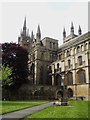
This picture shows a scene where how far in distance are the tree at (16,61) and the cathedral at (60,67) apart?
21.7ft

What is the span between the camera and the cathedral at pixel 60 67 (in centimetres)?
6203

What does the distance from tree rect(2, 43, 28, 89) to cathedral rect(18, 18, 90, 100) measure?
6601 millimetres

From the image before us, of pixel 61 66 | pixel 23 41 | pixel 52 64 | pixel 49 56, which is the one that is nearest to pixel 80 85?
pixel 61 66

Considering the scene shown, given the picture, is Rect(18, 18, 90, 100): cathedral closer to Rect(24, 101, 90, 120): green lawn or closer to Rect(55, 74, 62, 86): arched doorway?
Rect(55, 74, 62, 86): arched doorway

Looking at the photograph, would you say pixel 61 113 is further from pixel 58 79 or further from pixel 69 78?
pixel 58 79

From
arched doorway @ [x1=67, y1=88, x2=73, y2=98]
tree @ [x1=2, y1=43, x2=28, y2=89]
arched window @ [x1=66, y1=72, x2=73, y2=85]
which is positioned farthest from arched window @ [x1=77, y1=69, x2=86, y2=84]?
tree @ [x1=2, y1=43, x2=28, y2=89]

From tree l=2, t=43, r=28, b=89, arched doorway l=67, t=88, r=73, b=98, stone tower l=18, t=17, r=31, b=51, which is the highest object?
stone tower l=18, t=17, r=31, b=51

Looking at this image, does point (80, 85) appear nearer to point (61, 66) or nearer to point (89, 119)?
point (61, 66)

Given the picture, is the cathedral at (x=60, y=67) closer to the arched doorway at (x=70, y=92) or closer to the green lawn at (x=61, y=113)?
the arched doorway at (x=70, y=92)

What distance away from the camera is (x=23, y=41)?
98.4 metres

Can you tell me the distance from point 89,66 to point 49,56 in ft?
79.0

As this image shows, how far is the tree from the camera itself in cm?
5666

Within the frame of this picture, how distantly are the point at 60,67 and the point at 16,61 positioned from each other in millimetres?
19517

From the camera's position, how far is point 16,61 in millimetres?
57750
